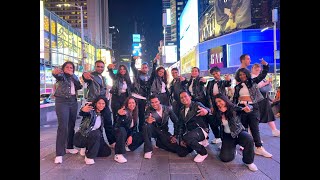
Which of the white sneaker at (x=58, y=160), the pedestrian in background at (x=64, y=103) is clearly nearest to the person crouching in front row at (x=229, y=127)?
the pedestrian in background at (x=64, y=103)

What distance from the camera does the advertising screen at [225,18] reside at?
3494cm

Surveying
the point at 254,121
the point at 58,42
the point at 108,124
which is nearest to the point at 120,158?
the point at 108,124

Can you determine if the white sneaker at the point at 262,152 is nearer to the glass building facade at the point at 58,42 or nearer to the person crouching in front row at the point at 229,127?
the person crouching in front row at the point at 229,127

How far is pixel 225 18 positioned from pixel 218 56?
5591mm

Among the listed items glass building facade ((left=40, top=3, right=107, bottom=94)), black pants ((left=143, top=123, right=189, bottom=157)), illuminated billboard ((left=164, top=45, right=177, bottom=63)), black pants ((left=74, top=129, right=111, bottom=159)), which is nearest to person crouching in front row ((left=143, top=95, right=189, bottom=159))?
black pants ((left=143, top=123, right=189, bottom=157))

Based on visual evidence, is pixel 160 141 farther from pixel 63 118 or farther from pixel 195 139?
pixel 63 118

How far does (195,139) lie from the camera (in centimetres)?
471

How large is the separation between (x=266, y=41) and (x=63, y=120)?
3267 centimetres

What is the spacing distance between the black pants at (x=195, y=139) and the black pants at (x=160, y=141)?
33 centimetres

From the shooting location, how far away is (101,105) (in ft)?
15.9

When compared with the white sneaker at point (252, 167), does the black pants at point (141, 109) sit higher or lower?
higher

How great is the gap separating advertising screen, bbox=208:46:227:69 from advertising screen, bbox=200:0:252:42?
2531mm

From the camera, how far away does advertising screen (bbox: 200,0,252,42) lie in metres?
34.9

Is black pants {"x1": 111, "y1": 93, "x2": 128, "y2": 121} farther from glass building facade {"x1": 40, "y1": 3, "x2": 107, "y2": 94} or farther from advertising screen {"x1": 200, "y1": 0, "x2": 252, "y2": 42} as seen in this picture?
advertising screen {"x1": 200, "y1": 0, "x2": 252, "y2": 42}
